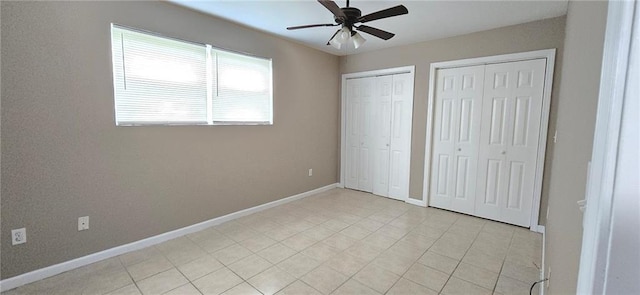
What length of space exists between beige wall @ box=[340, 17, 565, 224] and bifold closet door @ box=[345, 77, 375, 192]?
1.22 ft

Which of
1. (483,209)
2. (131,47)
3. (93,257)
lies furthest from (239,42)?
→ (483,209)

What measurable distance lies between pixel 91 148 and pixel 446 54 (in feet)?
14.0

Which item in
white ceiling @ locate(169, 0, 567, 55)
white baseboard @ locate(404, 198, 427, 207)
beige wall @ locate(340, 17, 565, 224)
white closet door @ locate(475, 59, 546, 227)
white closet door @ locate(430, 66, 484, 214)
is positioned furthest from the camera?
white baseboard @ locate(404, 198, 427, 207)

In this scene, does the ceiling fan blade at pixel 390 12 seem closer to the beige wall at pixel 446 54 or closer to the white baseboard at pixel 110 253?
the beige wall at pixel 446 54

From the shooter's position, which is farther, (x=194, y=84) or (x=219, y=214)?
(x=219, y=214)

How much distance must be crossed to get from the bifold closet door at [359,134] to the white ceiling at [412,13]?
1.26m

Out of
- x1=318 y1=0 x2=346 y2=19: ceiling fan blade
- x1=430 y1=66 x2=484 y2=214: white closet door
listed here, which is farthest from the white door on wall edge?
x1=318 y1=0 x2=346 y2=19: ceiling fan blade

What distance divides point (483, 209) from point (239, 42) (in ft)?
13.0

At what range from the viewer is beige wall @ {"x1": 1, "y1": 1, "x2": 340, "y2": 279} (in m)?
1.92

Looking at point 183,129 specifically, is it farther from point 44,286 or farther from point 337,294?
point 337,294

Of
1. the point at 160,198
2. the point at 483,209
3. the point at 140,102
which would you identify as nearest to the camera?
the point at 140,102

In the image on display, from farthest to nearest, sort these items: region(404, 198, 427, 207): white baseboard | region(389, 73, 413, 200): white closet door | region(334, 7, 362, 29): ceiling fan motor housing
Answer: region(389, 73, 413, 200): white closet door → region(404, 198, 427, 207): white baseboard → region(334, 7, 362, 29): ceiling fan motor housing

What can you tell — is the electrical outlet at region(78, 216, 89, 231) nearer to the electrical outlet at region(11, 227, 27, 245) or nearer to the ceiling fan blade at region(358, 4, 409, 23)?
the electrical outlet at region(11, 227, 27, 245)

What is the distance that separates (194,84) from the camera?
2.91 m
